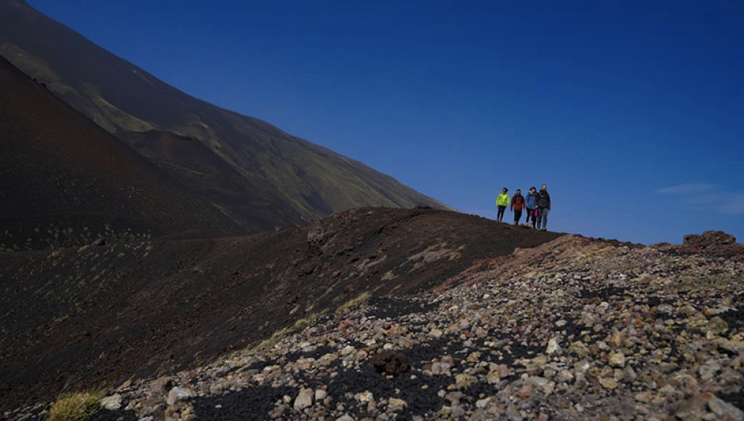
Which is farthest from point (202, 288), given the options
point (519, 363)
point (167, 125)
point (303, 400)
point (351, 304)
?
point (167, 125)

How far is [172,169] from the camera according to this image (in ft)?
353

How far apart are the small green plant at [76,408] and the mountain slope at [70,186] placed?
52269 mm

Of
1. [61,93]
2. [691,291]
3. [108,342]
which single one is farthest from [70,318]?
[61,93]

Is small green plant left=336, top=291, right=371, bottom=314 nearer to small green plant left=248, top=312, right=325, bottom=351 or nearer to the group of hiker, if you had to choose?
small green plant left=248, top=312, right=325, bottom=351

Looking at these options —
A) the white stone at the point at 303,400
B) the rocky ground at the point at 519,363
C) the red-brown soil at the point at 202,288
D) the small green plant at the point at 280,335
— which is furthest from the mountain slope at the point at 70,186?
the white stone at the point at 303,400

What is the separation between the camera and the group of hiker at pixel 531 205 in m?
19.6

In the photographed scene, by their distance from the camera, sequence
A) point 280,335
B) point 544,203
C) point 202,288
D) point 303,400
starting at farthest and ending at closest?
point 202,288 < point 544,203 < point 280,335 < point 303,400

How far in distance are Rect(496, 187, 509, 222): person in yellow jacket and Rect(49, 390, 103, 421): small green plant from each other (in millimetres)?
18215

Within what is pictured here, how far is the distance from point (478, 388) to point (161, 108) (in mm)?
202645

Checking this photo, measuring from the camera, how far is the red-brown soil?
51.9ft

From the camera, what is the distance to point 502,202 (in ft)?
70.3

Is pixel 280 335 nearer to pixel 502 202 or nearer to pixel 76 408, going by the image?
pixel 76 408

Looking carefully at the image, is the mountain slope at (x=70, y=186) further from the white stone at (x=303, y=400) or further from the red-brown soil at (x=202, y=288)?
the white stone at (x=303, y=400)

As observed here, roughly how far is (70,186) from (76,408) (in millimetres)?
66930
